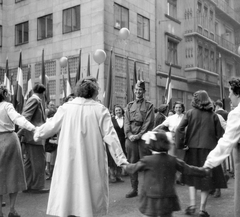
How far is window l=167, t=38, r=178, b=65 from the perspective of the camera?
25.1 metres

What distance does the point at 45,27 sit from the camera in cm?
2230

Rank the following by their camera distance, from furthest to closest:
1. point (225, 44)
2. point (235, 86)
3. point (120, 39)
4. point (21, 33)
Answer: point (225, 44)
point (21, 33)
point (120, 39)
point (235, 86)

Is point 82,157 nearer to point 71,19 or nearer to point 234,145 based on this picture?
point 234,145

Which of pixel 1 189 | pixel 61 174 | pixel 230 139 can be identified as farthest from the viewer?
pixel 1 189

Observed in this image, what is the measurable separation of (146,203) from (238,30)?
3443 cm

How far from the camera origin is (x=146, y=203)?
151 inches

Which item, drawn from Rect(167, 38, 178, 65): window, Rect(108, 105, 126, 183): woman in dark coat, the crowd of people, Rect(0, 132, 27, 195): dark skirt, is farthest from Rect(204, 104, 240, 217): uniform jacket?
Rect(167, 38, 178, 65): window

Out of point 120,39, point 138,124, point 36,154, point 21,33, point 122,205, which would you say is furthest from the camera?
point 21,33

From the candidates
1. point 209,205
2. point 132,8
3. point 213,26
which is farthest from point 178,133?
point 213,26

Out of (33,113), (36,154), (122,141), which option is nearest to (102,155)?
(33,113)

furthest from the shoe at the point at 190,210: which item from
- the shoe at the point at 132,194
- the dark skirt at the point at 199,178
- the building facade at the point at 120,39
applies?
the building facade at the point at 120,39

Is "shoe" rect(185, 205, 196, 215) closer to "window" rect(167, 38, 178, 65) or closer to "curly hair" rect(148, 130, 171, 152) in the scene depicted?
"curly hair" rect(148, 130, 171, 152)

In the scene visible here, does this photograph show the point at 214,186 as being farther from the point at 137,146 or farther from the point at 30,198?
the point at 30,198

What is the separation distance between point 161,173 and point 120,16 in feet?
58.1
